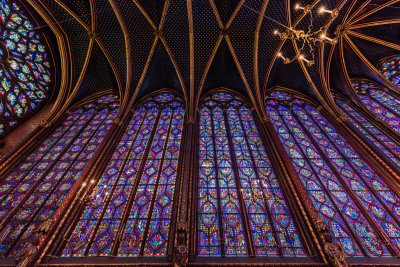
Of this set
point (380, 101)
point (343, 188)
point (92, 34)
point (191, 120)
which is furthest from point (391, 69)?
point (92, 34)

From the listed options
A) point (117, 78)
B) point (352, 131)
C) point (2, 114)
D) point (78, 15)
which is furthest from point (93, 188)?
point (352, 131)

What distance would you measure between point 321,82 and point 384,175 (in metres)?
6.79

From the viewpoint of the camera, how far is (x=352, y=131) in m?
9.30

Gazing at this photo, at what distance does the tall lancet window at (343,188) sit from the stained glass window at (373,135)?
72 cm

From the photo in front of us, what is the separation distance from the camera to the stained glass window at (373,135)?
8.30m

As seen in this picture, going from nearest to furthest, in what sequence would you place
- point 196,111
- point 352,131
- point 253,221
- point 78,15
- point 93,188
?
1. point 253,221
2. point 93,188
3. point 352,131
4. point 78,15
5. point 196,111

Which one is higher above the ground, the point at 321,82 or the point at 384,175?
the point at 321,82

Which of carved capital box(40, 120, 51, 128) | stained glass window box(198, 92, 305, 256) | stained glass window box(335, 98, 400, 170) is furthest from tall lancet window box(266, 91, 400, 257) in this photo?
carved capital box(40, 120, 51, 128)

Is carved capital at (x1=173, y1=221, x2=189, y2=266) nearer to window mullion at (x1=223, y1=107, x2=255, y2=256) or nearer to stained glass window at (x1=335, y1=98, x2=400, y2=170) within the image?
window mullion at (x1=223, y1=107, x2=255, y2=256)

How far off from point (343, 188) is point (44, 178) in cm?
1096

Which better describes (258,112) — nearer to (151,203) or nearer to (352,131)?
(352,131)

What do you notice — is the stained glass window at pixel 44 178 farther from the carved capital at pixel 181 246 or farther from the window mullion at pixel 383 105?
the window mullion at pixel 383 105

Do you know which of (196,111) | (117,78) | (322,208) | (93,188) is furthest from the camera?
(117,78)

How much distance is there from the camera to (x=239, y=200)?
6938mm
